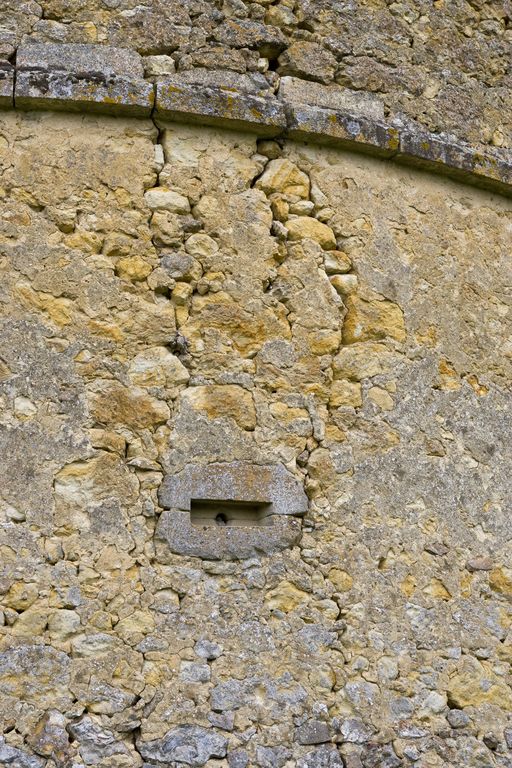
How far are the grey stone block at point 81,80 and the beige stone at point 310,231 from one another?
0.77m

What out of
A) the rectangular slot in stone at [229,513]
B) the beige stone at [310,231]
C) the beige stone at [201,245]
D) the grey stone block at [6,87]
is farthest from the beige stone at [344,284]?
the grey stone block at [6,87]

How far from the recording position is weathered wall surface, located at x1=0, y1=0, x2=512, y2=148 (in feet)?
15.3

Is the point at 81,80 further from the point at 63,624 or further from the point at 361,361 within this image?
the point at 63,624

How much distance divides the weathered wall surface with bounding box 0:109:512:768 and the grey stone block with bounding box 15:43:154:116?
3.7 inches

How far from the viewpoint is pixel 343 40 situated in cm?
498

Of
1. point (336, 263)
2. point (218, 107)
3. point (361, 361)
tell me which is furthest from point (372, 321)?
point (218, 107)

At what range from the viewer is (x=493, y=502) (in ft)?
15.7

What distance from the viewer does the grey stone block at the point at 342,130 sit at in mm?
4684

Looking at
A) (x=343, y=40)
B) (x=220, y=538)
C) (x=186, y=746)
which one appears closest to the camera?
(x=186, y=746)

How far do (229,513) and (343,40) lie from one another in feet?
7.32

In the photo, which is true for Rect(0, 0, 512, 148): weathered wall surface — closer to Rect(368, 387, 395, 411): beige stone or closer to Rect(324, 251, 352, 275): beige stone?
Rect(324, 251, 352, 275): beige stone

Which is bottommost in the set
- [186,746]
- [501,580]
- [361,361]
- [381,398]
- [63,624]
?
[186,746]

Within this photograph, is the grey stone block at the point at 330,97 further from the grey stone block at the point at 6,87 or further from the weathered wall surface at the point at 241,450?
the grey stone block at the point at 6,87

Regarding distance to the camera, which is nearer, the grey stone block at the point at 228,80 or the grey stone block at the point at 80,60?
the grey stone block at the point at 80,60
